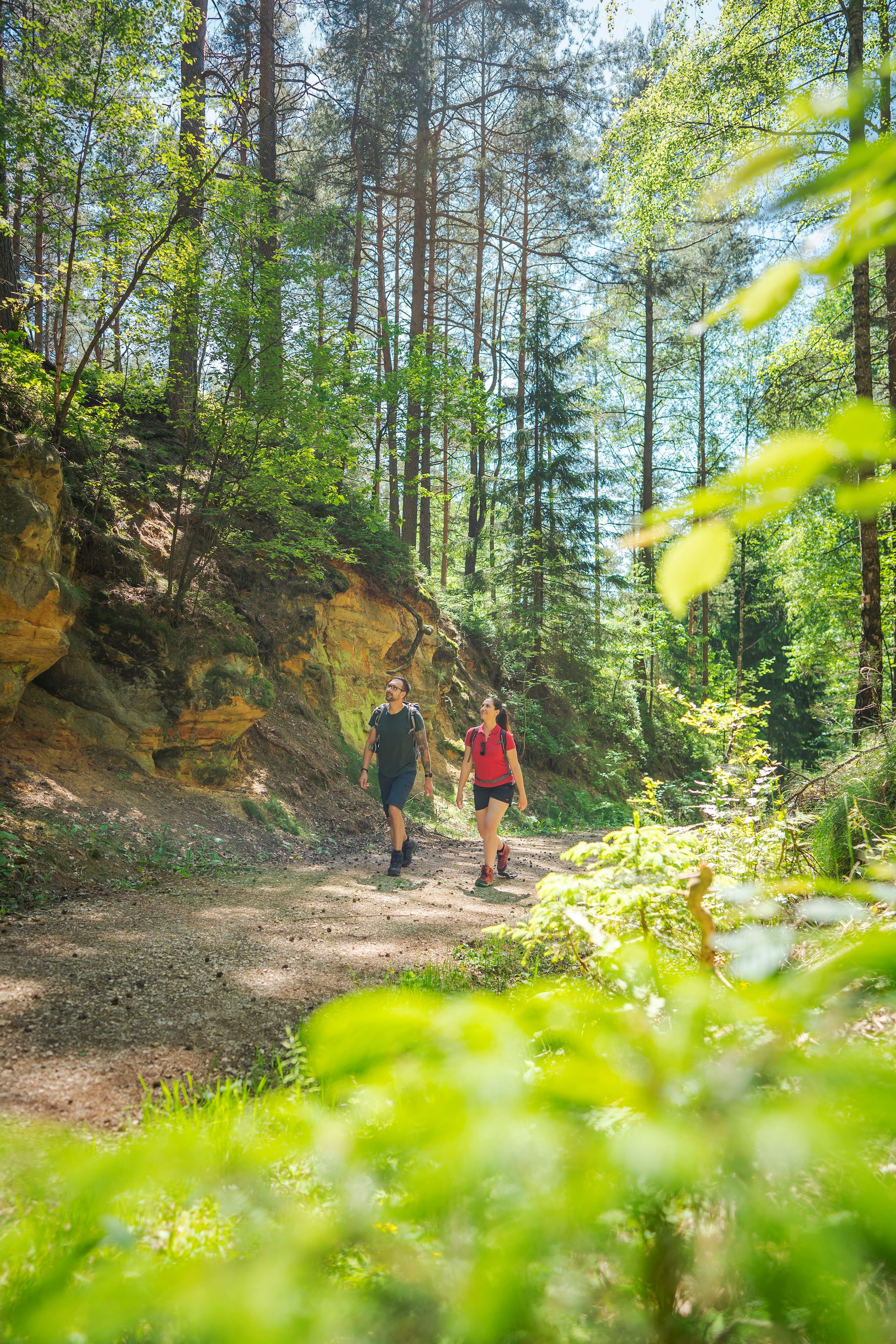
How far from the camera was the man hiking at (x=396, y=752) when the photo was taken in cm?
820

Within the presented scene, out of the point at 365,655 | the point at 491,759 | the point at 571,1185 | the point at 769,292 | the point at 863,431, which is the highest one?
the point at 365,655

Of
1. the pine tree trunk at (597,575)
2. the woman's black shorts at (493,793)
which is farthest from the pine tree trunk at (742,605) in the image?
the woman's black shorts at (493,793)

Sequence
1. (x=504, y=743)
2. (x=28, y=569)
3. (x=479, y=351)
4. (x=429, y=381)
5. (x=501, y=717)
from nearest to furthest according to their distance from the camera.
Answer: (x=28, y=569) → (x=504, y=743) → (x=501, y=717) → (x=429, y=381) → (x=479, y=351)

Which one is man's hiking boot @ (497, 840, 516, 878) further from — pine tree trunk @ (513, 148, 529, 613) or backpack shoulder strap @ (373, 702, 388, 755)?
pine tree trunk @ (513, 148, 529, 613)

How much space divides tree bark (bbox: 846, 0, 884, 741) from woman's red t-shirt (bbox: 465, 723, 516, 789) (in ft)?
12.3

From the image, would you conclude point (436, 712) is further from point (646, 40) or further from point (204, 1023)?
point (646, 40)

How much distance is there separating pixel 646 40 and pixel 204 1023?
90.2 feet

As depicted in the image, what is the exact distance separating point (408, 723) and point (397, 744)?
0.27m

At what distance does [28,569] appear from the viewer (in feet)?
22.6

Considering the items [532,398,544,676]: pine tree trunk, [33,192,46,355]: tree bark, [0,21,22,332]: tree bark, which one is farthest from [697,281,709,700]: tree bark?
[0,21,22,332]: tree bark

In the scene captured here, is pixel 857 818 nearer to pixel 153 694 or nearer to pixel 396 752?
pixel 396 752

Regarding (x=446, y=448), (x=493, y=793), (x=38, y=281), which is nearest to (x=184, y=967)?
(x=493, y=793)

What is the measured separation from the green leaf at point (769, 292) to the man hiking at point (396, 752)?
7.70 meters

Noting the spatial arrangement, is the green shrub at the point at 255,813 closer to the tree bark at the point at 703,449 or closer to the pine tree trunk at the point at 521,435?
the pine tree trunk at the point at 521,435
